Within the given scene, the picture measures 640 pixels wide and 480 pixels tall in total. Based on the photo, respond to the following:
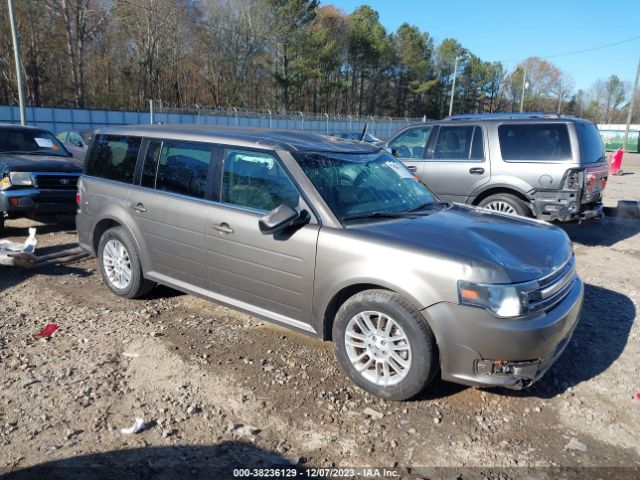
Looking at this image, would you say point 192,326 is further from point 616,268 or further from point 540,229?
point 616,268

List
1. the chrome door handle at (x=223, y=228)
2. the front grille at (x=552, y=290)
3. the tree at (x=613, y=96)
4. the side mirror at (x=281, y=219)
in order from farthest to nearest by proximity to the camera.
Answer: the tree at (x=613, y=96) → the chrome door handle at (x=223, y=228) → the side mirror at (x=281, y=219) → the front grille at (x=552, y=290)

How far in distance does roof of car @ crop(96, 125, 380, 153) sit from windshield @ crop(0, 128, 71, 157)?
16.1ft

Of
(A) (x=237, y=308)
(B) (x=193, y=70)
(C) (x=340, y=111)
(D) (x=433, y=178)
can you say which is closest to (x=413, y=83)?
(C) (x=340, y=111)

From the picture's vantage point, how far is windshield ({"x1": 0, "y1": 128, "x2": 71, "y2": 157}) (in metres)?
8.73

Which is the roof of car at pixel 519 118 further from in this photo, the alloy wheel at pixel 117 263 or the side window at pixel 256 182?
the alloy wheel at pixel 117 263

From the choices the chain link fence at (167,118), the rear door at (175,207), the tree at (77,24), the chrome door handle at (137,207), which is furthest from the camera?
the tree at (77,24)

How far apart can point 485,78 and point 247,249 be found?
98077 mm

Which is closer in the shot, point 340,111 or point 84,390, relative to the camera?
point 84,390

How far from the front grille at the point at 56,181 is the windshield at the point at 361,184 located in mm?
5613

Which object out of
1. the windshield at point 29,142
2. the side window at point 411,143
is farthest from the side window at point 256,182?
the windshield at point 29,142

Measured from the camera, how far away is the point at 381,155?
4727 millimetres

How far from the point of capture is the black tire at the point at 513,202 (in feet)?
24.6

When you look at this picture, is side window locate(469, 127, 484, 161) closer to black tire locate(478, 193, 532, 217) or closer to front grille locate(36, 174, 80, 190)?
black tire locate(478, 193, 532, 217)

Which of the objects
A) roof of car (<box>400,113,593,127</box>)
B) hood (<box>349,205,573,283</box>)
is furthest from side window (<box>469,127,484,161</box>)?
hood (<box>349,205,573,283</box>)
